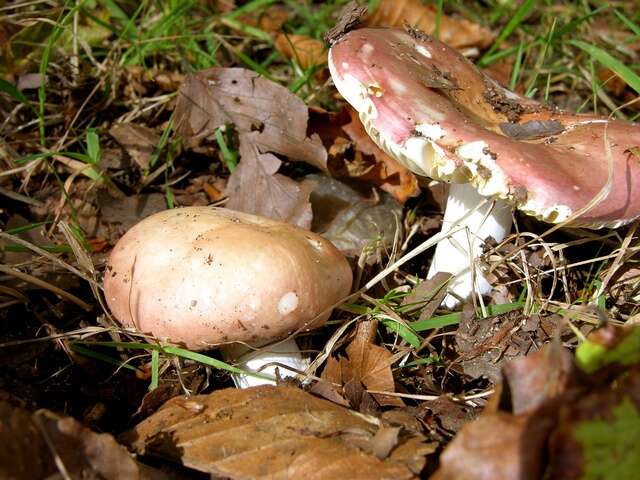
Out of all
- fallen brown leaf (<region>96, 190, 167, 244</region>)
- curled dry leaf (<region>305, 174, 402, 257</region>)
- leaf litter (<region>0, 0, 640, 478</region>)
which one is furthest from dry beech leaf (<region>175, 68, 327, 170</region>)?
fallen brown leaf (<region>96, 190, 167, 244</region>)

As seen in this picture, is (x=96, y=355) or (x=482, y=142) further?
(x=96, y=355)

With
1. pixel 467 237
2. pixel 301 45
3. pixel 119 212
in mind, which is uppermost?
pixel 301 45

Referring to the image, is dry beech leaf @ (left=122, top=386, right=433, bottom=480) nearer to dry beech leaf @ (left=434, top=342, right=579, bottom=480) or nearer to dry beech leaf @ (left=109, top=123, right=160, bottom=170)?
dry beech leaf @ (left=434, top=342, right=579, bottom=480)

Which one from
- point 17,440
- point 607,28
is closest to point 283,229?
point 17,440

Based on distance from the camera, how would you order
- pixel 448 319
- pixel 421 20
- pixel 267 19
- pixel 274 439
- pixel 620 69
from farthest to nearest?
pixel 421 20 < pixel 267 19 < pixel 620 69 < pixel 448 319 < pixel 274 439

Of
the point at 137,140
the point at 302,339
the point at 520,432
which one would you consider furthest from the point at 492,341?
the point at 137,140

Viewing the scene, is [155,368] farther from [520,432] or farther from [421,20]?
[421,20]

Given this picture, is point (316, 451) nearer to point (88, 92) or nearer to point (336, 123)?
point (336, 123)
